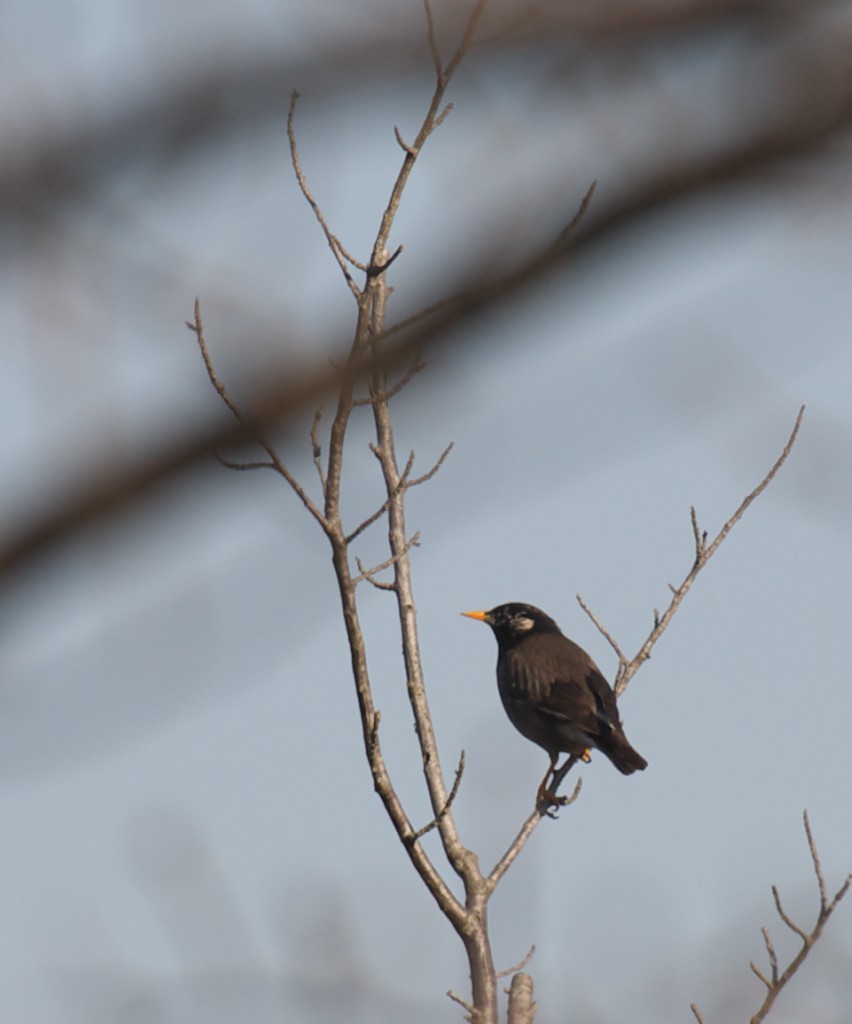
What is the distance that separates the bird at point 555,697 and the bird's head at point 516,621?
0.03ft

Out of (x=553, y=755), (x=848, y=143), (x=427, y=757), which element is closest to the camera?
(x=848, y=143)

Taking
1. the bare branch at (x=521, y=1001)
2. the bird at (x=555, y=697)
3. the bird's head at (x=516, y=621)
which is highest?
the bird's head at (x=516, y=621)

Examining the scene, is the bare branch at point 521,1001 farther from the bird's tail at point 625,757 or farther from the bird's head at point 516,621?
the bird's head at point 516,621

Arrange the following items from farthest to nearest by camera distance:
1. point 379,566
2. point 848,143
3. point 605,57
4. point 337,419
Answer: point 379,566
point 337,419
point 605,57
point 848,143

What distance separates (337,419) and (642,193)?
309 centimetres

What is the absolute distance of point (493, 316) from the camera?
85.6 inches

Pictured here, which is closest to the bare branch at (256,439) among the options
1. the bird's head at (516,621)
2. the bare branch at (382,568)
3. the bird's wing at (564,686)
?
the bare branch at (382,568)

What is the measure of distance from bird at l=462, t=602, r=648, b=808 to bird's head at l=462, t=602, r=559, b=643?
0.03ft

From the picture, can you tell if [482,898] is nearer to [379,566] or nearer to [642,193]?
[379,566]

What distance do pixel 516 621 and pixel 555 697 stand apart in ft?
6.29

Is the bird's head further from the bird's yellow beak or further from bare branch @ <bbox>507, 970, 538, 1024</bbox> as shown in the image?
bare branch @ <bbox>507, 970, 538, 1024</bbox>

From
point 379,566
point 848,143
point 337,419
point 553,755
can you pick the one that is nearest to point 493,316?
point 848,143

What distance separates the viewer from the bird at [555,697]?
9.61 m

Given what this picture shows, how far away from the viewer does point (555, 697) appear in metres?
10.0
